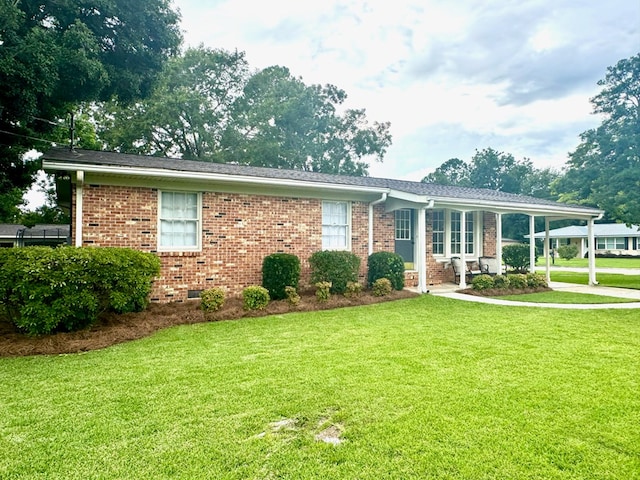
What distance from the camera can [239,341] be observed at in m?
5.79

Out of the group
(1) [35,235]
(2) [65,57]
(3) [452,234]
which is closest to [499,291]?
(3) [452,234]

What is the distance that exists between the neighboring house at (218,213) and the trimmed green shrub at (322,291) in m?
1.10

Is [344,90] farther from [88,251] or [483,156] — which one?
[483,156]

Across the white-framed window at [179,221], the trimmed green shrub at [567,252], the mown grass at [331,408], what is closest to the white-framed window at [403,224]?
the white-framed window at [179,221]

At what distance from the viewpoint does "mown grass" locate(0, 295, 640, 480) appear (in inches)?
97.0

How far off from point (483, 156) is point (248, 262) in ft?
197

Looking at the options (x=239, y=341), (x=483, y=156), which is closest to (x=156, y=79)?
(x=239, y=341)

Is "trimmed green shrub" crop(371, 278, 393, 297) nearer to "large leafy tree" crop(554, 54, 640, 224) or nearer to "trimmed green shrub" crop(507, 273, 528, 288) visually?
"trimmed green shrub" crop(507, 273, 528, 288)

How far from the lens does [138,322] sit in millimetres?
6973

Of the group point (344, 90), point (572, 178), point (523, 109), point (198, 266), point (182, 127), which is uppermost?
point (344, 90)

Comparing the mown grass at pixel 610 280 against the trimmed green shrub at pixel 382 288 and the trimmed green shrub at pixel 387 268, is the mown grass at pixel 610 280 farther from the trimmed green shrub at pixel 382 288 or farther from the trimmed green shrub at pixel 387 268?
the trimmed green shrub at pixel 382 288

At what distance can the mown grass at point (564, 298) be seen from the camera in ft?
31.3

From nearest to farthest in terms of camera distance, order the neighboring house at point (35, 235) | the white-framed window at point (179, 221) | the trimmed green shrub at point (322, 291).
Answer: the white-framed window at point (179, 221) < the trimmed green shrub at point (322, 291) < the neighboring house at point (35, 235)

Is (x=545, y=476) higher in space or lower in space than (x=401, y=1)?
lower
